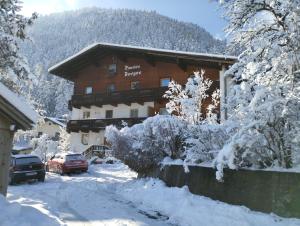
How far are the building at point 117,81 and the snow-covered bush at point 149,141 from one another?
14.8 meters

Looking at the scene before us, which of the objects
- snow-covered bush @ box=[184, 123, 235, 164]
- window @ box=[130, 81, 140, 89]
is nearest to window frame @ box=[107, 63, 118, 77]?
window @ box=[130, 81, 140, 89]

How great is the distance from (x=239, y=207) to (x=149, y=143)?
8.66m

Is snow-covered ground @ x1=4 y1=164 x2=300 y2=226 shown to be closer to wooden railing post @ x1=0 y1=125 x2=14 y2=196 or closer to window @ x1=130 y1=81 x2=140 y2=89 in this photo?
wooden railing post @ x1=0 y1=125 x2=14 y2=196

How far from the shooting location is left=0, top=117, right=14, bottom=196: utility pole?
11680 mm

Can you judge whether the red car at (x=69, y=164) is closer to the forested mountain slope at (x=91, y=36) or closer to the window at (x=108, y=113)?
the window at (x=108, y=113)

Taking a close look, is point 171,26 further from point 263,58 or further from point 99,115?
point 263,58

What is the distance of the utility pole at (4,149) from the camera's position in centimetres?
1168

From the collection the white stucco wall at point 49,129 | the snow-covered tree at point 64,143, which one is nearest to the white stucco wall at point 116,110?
the snow-covered tree at point 64,143

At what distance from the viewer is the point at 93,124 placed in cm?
4375

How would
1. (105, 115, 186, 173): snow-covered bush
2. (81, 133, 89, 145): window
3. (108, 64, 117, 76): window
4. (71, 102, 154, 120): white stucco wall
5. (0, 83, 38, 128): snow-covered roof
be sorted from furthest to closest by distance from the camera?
Result: (81, 133, 89, 145): window → (108, 64, 117, 76): window → (71, 102, 154, 120): white stucco wall → (105, 115, 186, 173): snow-covered bush → (0, 83, 38, 128): snow-covered roof

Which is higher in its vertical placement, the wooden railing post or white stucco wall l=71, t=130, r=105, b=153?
white stucco wall l=71, t=130, r=105, b=153

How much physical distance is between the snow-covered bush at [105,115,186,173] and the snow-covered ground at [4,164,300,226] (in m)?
1.67

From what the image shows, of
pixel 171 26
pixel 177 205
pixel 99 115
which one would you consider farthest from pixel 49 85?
pixel 177 205

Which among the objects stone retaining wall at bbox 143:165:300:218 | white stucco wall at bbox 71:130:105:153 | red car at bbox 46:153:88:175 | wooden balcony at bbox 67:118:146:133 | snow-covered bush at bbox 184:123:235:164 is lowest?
stone retaining wall at bbox 143:165:300:218
